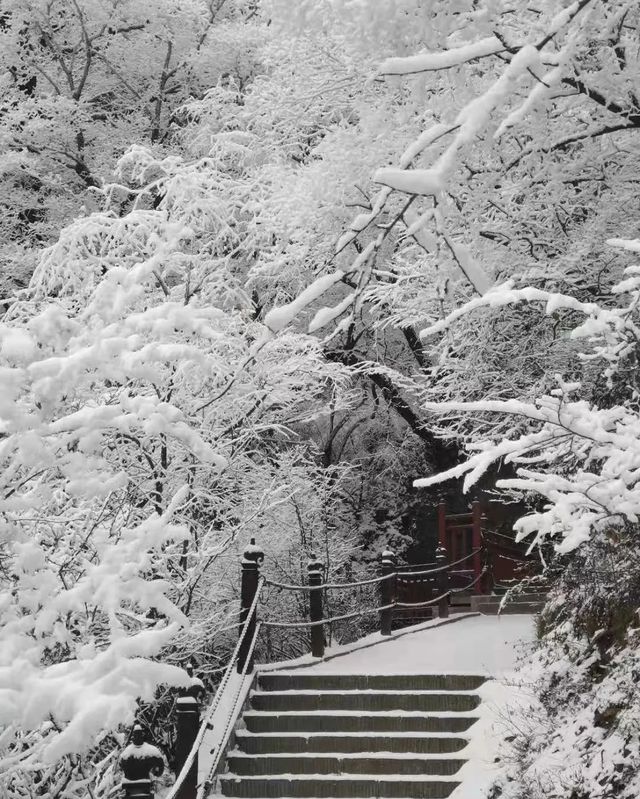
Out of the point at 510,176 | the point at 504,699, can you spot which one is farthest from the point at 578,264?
the point at 504,699

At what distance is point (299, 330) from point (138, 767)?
14116 millimetres

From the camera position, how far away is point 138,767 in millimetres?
5203

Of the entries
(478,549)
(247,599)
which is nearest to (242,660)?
(247,599)

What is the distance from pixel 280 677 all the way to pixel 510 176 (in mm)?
5466

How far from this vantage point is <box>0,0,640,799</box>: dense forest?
13.4 ft

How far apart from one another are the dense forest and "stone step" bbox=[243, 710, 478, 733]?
107 cm

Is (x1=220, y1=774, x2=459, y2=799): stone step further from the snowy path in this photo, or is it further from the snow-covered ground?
the snow-covered ground

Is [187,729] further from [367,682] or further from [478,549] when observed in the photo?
[478,549]

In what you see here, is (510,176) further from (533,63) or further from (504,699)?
(533,63)

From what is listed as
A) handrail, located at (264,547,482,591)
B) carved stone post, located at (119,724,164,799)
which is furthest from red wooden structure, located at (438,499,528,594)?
carved stone post, located at (119,724,164,799)

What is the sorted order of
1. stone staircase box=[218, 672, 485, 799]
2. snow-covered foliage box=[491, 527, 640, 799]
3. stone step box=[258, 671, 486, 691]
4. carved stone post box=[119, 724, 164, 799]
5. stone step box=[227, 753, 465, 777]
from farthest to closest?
stone step box=[258, 671, 486, 691], stone step box=[227, 753, 465, 777], stone staircase box=[218, 672, 485, 799], snow-covered foliage box=[491, 527, 640, 799], carved stone post box=[119, 724, 164, 799]

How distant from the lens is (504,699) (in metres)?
9.40

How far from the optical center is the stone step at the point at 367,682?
10.5 meters

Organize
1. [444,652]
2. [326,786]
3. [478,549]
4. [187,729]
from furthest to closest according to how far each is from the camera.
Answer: [478,549]
[444,652]
[326,786]
[187,729]
